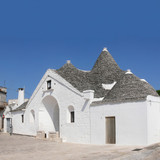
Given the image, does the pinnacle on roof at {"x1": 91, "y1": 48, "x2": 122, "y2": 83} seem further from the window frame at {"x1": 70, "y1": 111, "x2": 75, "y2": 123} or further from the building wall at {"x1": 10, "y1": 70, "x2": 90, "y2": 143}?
the window frame at {"x1": 70, "y1": 111, "x2": 75, "y2": 123}

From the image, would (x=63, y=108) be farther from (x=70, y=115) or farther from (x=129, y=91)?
(x=129, y=91)

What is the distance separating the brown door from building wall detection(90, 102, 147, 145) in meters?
0.25

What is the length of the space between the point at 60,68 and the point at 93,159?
14.8m

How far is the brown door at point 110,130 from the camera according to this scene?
1727 centimetres

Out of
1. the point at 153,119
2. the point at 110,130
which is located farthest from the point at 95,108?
the point at 153,119

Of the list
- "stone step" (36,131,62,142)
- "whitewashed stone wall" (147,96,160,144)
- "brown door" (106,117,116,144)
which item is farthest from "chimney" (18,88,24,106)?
"whitewashed stone wall" (147,96,160,144)

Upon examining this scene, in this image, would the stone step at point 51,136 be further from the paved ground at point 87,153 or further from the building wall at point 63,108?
the paved ground at point 87,153

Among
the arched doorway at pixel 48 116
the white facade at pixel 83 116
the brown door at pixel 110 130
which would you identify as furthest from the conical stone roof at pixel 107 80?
the arched doorway at pixel 48 116

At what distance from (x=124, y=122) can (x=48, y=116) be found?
34.5 ft

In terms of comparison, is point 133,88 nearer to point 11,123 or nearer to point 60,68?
point 60,68

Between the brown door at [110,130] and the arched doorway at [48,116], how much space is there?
8.24 m

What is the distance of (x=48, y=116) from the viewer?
25.2 metres

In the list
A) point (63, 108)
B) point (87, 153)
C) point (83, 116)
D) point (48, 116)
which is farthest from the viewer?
point (48, 116)

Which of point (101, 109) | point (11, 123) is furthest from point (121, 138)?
point (11, 123)
